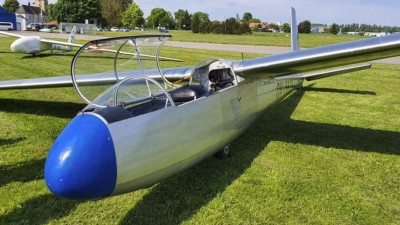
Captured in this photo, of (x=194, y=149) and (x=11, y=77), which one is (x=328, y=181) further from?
(x=11, y=77)

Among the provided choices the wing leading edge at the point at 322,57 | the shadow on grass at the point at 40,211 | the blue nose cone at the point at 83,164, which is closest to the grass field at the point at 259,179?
the shadow on grass at the point at 40,211

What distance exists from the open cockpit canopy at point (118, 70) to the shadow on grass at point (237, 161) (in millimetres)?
1260

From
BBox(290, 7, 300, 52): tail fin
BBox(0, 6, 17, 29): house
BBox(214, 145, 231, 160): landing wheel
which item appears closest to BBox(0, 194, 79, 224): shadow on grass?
BBox(214, 145, 231, 160): landing wheel

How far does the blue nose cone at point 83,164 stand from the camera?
10.8 feet

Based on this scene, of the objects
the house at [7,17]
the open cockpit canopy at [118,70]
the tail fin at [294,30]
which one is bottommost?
the open cockpit canopy at [118,70]

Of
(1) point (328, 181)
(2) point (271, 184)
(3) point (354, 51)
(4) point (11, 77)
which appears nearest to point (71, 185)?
(2) point (271, 184)

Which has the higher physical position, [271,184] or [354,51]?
[354,51]

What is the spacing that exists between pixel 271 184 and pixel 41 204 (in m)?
2.97

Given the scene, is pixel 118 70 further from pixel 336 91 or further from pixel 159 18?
pixel 159 18

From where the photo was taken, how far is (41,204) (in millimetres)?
4324

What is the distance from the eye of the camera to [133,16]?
11306 centimetres

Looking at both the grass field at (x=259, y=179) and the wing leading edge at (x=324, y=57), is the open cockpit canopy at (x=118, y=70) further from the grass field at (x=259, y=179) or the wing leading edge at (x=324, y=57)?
the wing leading edge at (x=324, y=57)

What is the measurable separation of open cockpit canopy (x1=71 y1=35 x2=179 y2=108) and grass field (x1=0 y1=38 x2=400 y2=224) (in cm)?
128

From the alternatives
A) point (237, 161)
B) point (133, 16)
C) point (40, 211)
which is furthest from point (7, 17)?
point (40, 211)
